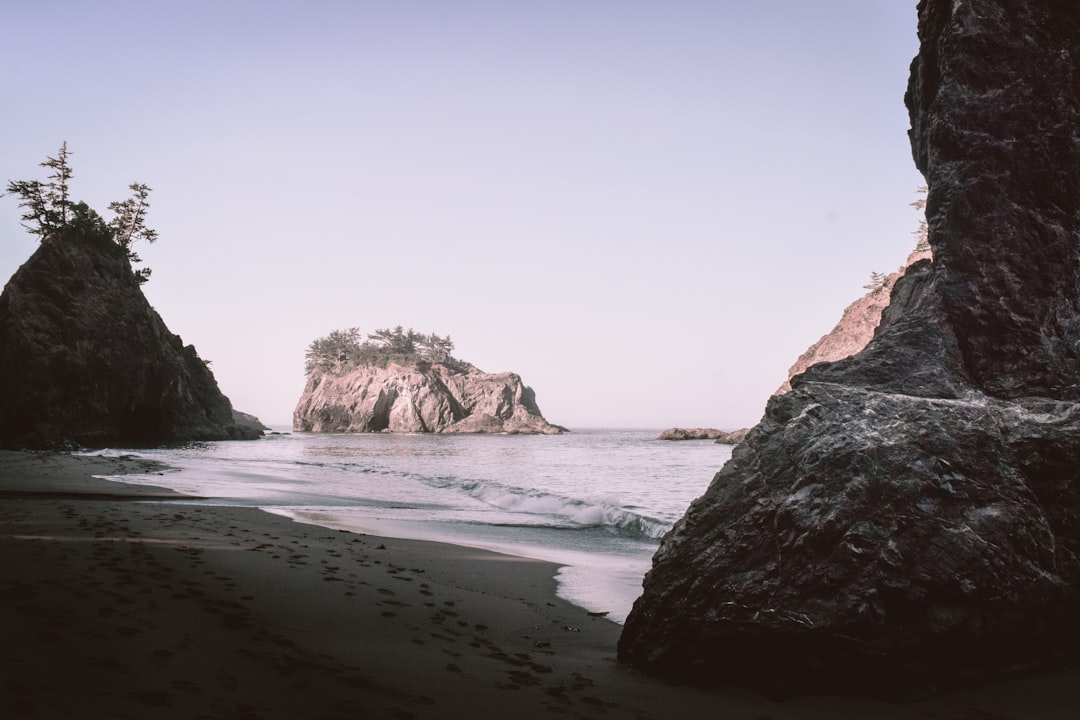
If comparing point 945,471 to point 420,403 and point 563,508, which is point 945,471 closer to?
point 563,508

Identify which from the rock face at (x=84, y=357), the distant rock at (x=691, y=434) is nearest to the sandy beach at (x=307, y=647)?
the rock face at (x=84, y=357)

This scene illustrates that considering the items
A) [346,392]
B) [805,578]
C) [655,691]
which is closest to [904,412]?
[805,578]

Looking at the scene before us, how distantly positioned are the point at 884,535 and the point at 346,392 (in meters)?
99.5

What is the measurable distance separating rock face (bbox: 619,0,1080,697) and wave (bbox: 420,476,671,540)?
280 inches

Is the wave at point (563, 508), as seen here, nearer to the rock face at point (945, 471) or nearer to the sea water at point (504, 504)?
the sea water at point (504, 504)

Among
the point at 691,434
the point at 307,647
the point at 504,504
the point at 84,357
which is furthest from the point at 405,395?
the point at 307,647

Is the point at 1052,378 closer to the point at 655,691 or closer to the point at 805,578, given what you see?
the point at 805,578

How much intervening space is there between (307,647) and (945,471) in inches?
154

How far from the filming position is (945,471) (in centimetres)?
361

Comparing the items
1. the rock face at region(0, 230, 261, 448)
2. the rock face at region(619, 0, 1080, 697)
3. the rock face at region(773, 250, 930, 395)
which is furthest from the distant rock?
the rock face at region(619, 0, 1080, 697)

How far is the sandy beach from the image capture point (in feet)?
9.31

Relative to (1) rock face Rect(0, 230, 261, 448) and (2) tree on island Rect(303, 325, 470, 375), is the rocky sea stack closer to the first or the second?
(2) tree on island Rect(303, 325, 470, 375)

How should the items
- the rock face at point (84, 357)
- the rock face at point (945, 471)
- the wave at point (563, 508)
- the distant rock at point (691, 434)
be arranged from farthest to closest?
1. the distant rock at point (691, 434)
2. the rock face at point (84, 357)
3. the wave at point (563, 508)
4. the rock face at point (945, 471)

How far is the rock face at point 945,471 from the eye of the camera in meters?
3.38
